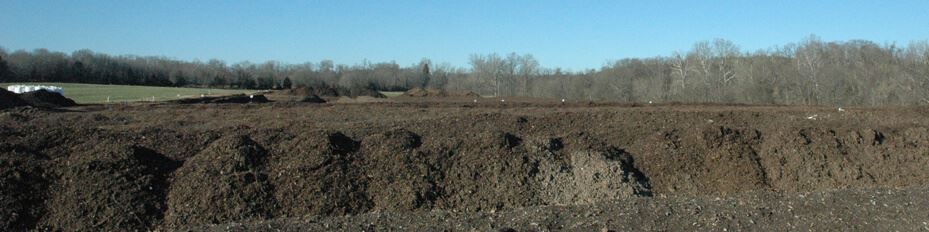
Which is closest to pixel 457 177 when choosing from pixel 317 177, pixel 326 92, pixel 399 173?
pixel 399 173

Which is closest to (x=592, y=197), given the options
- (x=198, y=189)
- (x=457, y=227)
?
(x=457, y=227)

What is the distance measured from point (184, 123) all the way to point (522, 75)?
7614cm

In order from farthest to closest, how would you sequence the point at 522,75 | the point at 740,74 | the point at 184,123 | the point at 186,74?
the point at 186,74 → the point at 522,75 → the point at 740,74 → the point at 184,123

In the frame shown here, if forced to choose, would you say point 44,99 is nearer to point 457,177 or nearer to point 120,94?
point 120,94

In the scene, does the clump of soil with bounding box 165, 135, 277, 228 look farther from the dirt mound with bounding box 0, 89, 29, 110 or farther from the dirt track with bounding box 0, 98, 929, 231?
the dirt mound with bounding box 0, 89, 29, 110

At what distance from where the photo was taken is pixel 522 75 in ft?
304

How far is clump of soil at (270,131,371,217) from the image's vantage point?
8.15 metres

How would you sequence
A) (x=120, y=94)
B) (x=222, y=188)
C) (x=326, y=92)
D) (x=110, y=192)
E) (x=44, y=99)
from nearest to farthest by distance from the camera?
(x=110, y=192), (x=222, y=188), (x=44, y=99), (x=326, y=92), (x=120, y=94)

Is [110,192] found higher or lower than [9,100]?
lower

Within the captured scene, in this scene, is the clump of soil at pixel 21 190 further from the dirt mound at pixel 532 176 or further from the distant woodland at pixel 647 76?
the distant woodland at pixel 647 76

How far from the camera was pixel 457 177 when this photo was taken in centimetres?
927

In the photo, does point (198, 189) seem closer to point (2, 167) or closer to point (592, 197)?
point (2, 167)

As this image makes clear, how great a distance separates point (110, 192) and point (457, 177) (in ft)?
13.7

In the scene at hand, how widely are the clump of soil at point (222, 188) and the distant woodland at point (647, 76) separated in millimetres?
44680
